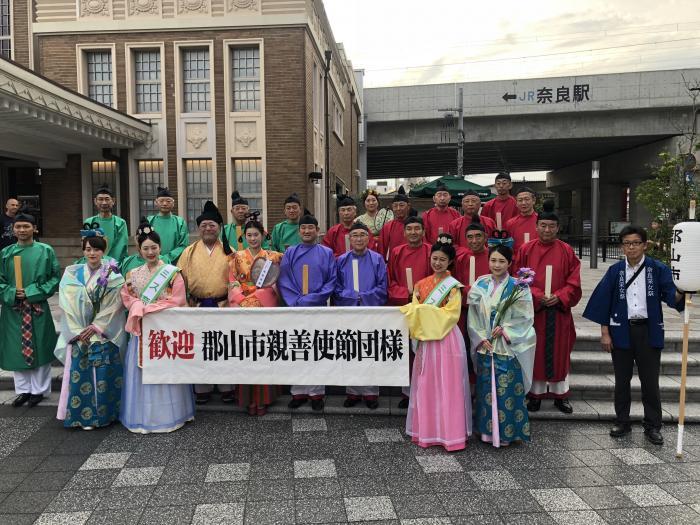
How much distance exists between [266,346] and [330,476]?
56.0 inches

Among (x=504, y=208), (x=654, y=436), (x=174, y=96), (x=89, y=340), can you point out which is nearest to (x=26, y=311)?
(x=89, y=340)

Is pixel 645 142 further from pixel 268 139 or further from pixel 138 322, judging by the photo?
pixel 138 322

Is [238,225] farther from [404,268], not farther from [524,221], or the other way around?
[524,221]

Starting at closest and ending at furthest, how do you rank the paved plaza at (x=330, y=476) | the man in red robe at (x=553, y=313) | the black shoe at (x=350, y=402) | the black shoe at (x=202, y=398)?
the paved plaza at (x=330, y=476) → the man in red robe at (x=553, y=313) → the black shoe at (x=350, y=402) → the black shoe at (x=202, y=398)

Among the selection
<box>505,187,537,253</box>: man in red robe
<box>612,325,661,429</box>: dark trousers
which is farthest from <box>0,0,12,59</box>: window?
<box>612,325,661,429</box>: dark trousers

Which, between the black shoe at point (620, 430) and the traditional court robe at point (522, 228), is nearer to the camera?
the black shoe at point (620, 430)

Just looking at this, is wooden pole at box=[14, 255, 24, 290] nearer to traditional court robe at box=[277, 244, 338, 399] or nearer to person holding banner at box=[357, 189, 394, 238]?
traditional court robe at box=[277, 244, 338, 399]

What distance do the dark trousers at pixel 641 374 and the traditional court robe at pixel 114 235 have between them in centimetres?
603

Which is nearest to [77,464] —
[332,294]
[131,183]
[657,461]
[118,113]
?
[332,294]

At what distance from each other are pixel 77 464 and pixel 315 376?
7.00 feet

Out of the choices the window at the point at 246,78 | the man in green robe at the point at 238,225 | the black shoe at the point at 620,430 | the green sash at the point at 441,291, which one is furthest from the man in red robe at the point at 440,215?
the window at the point at 246,78

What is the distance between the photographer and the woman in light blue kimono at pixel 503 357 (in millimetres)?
4445

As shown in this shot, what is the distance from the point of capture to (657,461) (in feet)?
13.8

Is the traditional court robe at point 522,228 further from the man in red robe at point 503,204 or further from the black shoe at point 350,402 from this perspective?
the black shoe at point 350,402
